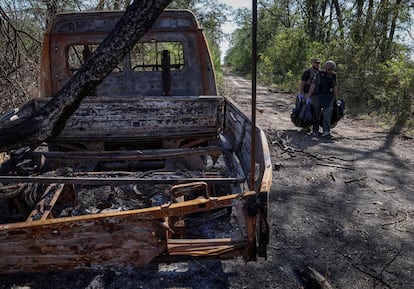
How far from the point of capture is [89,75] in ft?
7.84

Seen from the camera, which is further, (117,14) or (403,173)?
(403,173)

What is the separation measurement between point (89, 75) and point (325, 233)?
2785mm

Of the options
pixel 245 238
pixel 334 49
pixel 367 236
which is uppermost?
pixel 334 49

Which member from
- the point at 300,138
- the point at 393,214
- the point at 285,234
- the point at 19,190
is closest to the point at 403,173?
the point at 393,214

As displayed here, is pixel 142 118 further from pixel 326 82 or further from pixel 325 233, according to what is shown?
pixel 326 82

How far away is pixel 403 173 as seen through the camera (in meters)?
6.00

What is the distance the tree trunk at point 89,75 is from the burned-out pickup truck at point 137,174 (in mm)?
576

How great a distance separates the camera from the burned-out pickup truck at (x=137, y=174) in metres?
2.43

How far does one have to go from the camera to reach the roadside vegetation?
34.7 ft

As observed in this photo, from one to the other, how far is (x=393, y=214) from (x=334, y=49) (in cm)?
1171

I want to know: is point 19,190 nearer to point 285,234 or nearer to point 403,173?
point 285,234

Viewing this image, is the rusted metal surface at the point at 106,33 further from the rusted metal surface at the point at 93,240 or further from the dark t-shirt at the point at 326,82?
the dark t-shirt at the point at 326,82

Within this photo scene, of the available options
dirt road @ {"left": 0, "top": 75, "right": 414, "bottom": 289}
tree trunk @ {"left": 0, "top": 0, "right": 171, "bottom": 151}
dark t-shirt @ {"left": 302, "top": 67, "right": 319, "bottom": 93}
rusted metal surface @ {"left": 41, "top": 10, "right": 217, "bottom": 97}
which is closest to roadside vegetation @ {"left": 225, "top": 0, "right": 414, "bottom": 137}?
dark t-shirt @ {"left": 302, "top": 67, "right": 319, "bottom": 93}

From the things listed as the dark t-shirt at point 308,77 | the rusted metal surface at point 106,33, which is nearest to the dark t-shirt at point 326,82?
the dark t-shirt at point 308,77
